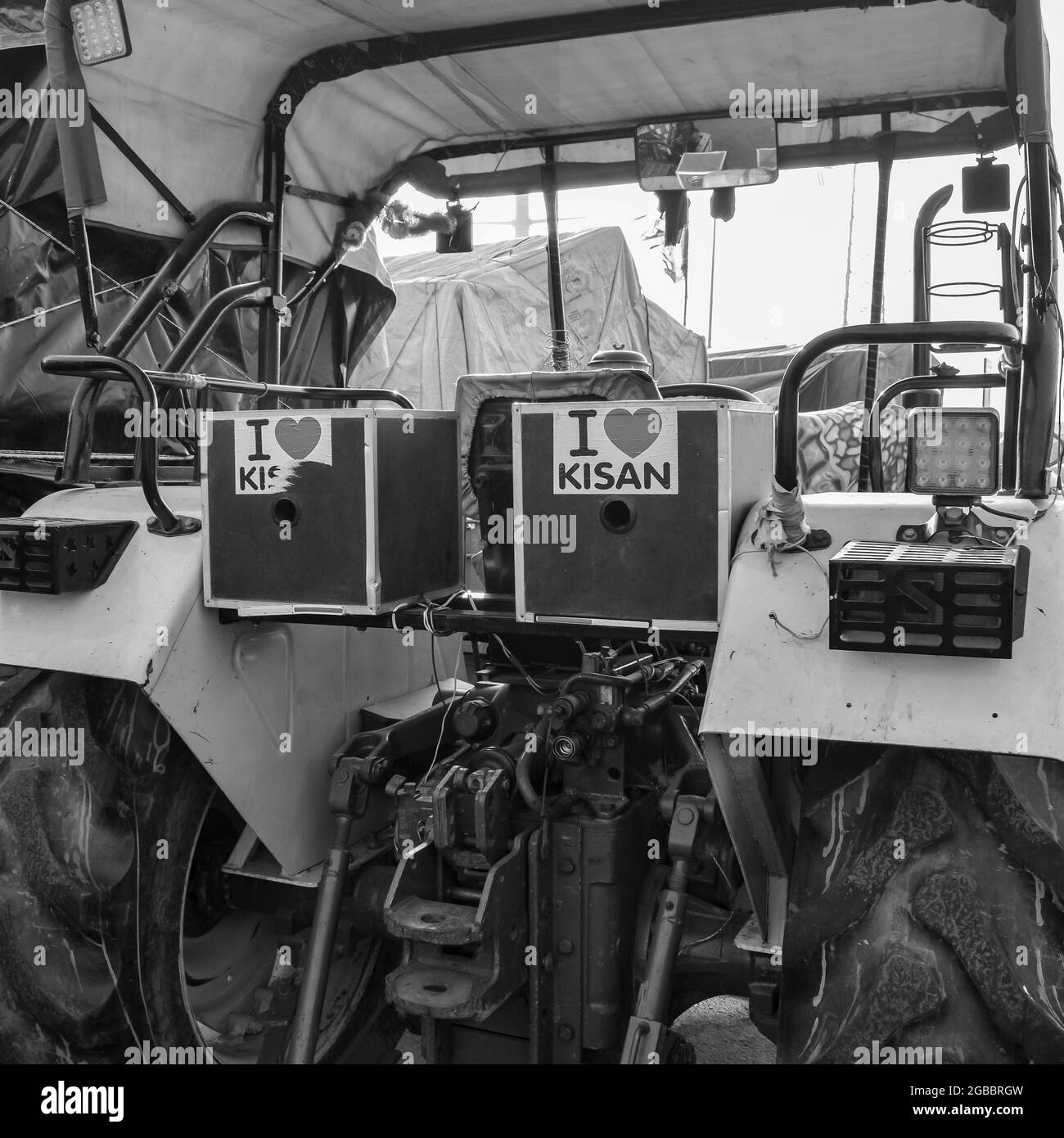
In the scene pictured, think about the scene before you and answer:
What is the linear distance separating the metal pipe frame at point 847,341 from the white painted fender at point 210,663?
4.19ft

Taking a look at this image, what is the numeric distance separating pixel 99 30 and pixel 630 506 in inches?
77.8

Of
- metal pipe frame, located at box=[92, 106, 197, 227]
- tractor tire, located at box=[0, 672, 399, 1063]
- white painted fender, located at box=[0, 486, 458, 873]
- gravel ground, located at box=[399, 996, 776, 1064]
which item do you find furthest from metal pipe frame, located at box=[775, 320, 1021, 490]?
metal pipe frame, located at box=[92, 106, 197, 227]

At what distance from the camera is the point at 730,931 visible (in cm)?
243

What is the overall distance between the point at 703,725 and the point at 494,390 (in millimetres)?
1025

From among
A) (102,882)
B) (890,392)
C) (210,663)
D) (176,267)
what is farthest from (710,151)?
(102,882)

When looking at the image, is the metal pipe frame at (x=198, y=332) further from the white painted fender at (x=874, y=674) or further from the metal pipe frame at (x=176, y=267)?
the white painted fender at (x=874, y=674)

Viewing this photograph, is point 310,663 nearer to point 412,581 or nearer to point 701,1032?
point 412,581

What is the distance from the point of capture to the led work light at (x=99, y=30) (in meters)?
2.96

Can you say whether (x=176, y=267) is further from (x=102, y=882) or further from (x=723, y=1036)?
(x=723, y=1036)

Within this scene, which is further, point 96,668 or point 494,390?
point 494,390

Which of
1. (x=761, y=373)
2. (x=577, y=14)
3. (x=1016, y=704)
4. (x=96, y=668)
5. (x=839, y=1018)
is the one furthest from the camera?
(x=761, y=373)

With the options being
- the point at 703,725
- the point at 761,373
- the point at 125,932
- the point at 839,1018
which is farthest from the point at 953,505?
the point at 761,373

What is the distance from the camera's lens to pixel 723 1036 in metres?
3.54

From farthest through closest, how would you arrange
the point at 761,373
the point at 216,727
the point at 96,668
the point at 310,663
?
the point at 761,373, the point at 310,663, the point at 216,727, the point at 96,668
